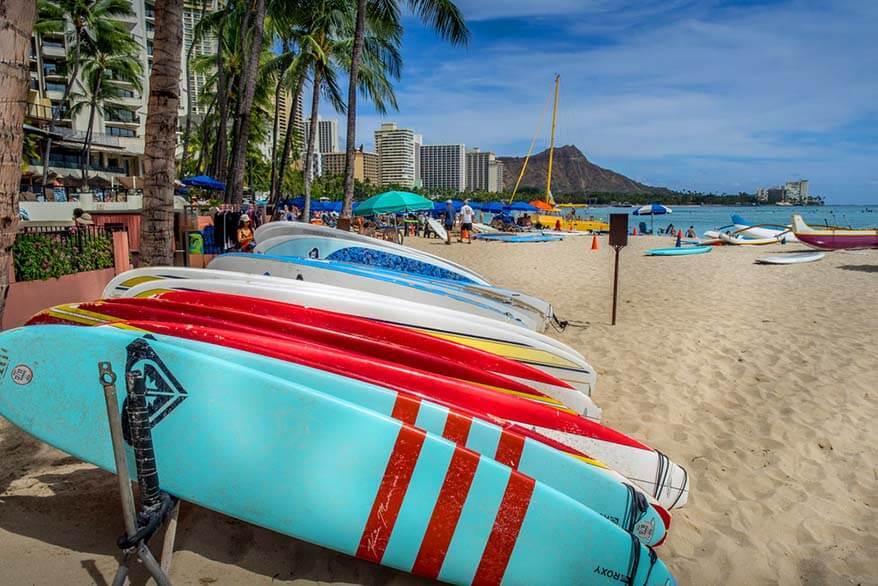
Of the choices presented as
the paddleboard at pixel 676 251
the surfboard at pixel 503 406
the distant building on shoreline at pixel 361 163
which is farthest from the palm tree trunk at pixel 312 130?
the distant building on shoreline at pixel 361 163

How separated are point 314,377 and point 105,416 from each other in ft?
2.70

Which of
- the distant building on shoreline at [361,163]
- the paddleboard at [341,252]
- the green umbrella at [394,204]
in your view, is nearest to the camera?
the paddleboard at [341,252]

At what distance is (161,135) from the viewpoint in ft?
15.9

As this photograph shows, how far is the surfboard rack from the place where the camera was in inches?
74.0

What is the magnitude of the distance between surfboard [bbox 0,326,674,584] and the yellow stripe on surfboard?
168 centimetres

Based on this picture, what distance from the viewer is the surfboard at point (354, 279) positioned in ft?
17.2

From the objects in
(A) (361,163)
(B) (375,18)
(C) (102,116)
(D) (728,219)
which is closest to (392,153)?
(A) (361,163)

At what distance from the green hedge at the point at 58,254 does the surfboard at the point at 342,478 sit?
13.0ft

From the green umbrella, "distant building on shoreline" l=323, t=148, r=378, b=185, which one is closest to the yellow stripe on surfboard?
the green umbrella

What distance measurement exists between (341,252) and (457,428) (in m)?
4.16

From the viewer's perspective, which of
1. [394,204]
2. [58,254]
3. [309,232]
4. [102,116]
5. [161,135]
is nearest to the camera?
[161,135]

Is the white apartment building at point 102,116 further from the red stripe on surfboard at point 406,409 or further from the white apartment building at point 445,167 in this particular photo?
the white apartment building at point 445,167

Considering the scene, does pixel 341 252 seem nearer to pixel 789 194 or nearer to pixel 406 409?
pixel 406 409

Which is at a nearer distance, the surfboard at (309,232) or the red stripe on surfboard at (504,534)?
the red stripe on surfboard at (504,534)
